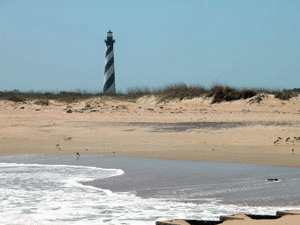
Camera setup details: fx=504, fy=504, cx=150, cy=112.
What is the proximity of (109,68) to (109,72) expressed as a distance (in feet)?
1.48

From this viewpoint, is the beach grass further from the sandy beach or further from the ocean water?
the ocean water

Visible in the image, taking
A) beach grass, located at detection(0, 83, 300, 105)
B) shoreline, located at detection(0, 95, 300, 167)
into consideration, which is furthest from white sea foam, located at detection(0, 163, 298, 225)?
beach grass, located at detection(0, 83, 300, 105)

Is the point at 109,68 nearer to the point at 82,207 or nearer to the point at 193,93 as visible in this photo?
the point at 193,93

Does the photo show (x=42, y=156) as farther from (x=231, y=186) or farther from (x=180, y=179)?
(x=231, y=186)

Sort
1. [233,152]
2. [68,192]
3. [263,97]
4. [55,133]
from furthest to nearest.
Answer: [263,97] → [55,133] → [233,152] → [68,192]

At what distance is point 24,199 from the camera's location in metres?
5.14

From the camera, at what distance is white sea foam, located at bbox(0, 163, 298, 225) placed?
4.24 metres

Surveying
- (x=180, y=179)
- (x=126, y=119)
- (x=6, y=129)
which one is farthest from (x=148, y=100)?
(x=180, y=179)

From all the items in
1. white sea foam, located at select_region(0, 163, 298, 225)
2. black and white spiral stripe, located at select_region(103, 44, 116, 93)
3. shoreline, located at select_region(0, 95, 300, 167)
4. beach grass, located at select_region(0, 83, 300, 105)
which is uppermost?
black and white spiral stripe, located at select_region(103, 44, 116, 93)

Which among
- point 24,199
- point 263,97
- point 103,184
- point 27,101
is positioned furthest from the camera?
point 27,101

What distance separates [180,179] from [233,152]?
282 cm

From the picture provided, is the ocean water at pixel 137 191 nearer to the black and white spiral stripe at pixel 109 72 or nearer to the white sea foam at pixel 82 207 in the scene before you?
the white sea foam at pixel 82 207

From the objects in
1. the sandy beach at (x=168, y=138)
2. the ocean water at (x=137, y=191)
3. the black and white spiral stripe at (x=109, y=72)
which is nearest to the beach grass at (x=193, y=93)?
the sandy beach at (x=168, y=138)

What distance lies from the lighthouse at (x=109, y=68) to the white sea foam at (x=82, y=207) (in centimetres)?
3411
